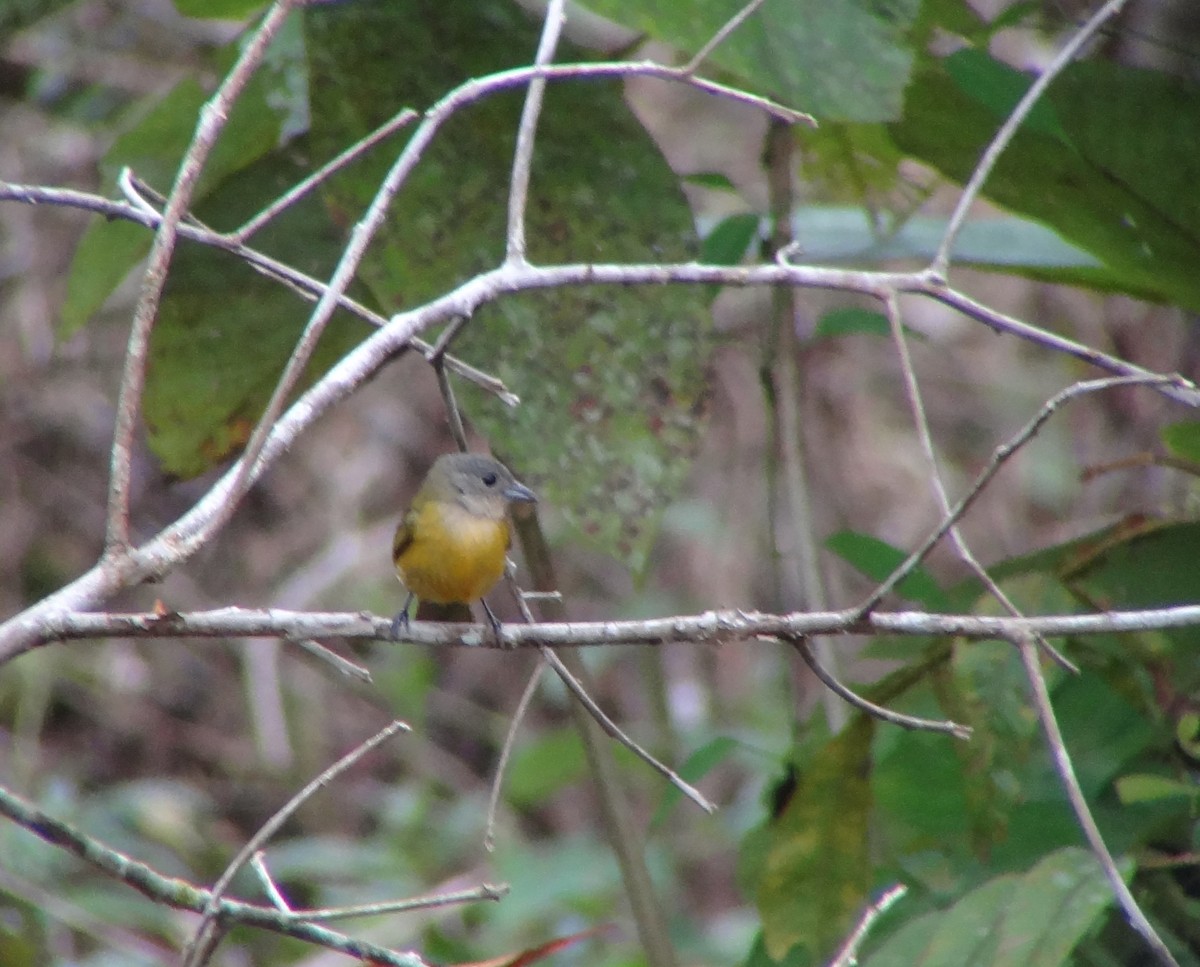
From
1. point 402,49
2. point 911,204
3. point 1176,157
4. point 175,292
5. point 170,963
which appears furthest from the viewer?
point 170,963

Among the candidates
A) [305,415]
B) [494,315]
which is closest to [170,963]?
[494,315]

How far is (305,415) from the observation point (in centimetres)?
177

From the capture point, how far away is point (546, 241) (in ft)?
8.42

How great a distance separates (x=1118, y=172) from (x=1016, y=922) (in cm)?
129

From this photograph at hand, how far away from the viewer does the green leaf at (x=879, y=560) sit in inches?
105

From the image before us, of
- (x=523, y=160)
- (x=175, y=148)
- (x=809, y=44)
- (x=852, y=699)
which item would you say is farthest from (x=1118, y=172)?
(x=175, y=148)

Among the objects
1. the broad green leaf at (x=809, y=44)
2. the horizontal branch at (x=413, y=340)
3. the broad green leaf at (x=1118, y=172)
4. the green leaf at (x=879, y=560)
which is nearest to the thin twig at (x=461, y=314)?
the horizontal branch at (x=413, y=340)

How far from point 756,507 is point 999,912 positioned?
5.56 metres

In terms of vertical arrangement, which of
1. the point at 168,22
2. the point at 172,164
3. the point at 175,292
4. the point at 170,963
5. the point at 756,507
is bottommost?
the point at 170,963

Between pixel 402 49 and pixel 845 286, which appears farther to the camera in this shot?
pixel 402 49

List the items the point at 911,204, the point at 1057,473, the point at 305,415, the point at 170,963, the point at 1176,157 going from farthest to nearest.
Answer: the point at 1057,473 < the point at 170,963 < the point at 911,204 < the point at 1176,157 < the point at 305,415

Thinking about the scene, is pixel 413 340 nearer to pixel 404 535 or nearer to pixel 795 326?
pixel 795 326

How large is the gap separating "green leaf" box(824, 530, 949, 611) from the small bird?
744 mm

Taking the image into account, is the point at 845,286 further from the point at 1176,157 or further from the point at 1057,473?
the point at 1057,473
